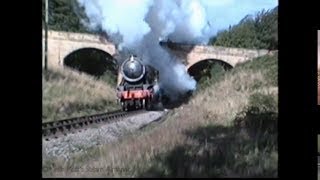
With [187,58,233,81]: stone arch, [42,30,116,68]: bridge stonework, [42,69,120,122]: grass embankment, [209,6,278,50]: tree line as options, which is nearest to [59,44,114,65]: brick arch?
[42,30,116,68]: bridge stonework

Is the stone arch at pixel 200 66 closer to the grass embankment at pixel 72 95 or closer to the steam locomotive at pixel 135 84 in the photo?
the steam locomotive at pixel 135 84

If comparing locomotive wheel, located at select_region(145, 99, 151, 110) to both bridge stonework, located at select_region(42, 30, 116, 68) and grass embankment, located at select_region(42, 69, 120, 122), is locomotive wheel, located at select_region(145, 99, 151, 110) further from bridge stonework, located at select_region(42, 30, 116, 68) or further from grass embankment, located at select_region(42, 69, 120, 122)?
bridge stonework, located at select_region(42, 30, 116, 68)

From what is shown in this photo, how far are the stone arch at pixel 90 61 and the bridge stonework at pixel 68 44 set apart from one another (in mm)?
32

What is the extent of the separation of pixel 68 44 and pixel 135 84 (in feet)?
2.23

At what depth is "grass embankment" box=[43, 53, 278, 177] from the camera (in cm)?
540

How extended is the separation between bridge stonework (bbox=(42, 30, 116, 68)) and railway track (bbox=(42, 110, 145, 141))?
0.44 m

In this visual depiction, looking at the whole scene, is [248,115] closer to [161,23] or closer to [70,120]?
[161,23]

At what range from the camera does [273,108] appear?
554cm

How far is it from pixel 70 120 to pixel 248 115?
1355mm

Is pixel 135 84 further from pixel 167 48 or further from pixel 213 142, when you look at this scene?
pixel 213 142

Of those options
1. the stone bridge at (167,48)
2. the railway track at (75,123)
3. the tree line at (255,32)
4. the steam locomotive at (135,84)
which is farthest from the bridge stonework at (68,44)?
the tree line at (255,32)

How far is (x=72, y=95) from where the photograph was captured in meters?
5.73

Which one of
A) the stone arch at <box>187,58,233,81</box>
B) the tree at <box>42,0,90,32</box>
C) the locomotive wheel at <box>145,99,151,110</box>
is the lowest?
the locomotive wheel at <box>145,99,151,110</box>
